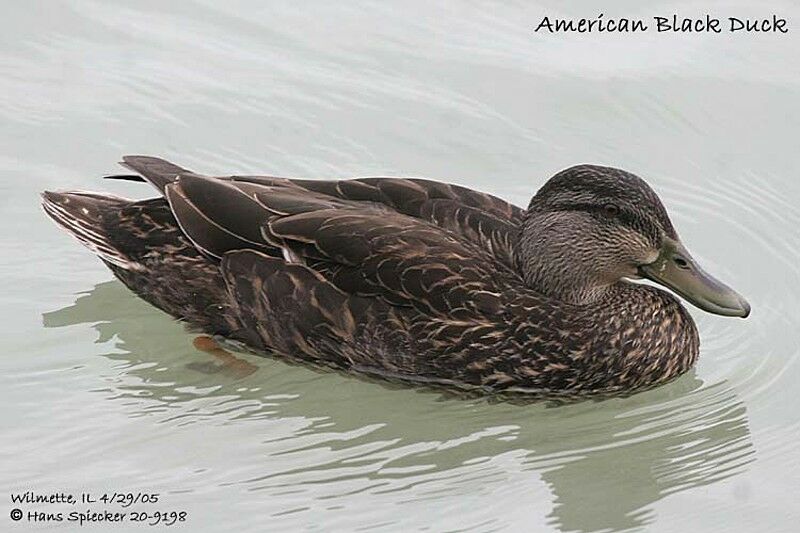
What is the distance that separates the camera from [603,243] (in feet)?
29.8

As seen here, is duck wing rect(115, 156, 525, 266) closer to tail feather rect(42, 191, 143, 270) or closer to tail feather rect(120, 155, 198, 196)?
tail feather rect(120, 155, 198, 196)

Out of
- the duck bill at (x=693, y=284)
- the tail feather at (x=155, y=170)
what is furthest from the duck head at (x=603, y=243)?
the tail feather at (x=155, y=170)

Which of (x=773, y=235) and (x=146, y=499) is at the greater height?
(x=773, y=235)

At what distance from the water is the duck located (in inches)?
Answer: 7.0

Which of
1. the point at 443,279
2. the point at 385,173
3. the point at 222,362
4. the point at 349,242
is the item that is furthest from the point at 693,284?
the point at 385,173

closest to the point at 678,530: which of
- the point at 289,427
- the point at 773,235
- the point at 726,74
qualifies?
the point at 289,427

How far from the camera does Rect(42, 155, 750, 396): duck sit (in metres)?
8.98

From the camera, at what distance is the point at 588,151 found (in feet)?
36.6

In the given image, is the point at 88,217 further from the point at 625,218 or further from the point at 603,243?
the point at 625,218

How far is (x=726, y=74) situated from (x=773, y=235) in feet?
5.38

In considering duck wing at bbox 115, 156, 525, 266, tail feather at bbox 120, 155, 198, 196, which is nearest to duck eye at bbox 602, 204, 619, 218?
duck wing at bbox 115, 156, 525, 266

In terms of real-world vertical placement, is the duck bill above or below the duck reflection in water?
above

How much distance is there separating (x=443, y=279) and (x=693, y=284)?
3.90ft

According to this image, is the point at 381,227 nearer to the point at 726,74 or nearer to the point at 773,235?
the point at 773,235
